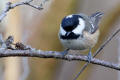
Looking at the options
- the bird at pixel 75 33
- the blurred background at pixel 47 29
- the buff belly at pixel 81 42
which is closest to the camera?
the bird at pixel 75 33

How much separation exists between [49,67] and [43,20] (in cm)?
66

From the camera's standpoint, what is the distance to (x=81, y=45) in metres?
2.91

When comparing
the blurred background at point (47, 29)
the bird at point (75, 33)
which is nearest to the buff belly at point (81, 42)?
the bird at point (75, 33)

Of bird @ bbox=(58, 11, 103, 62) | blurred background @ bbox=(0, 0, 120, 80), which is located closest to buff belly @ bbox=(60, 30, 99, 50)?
bird @ bbox=(58, 11, 103, 62)

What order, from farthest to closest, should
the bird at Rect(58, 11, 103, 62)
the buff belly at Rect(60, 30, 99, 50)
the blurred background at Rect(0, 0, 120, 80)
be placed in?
the blurred background at Rect(0, 0, 120, 80), the buff belly at Rect(60, 30, 99, 50), the bird at Rect(58, 11, 103, 62)

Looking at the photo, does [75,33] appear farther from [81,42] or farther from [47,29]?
[47,29]

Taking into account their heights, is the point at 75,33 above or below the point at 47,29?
above

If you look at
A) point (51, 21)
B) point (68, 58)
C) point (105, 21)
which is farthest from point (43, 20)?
point (68, 58)

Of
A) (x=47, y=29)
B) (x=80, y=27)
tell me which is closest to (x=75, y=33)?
(x=80, y=27)

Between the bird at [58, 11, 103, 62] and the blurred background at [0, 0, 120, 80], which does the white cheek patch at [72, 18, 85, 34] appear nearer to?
the bird at [58, 11, 103, 62]

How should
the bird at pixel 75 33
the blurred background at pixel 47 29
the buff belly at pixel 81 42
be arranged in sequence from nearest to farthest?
the bird at pixel 75 33 < the buff belly at pixel 81 42 < the blurred background at pixel 47 29

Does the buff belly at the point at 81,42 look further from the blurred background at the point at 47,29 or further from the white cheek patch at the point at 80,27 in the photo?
the blurred background at the point at 47,29

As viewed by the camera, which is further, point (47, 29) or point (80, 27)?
point (47, 29)

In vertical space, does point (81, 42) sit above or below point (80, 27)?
below
